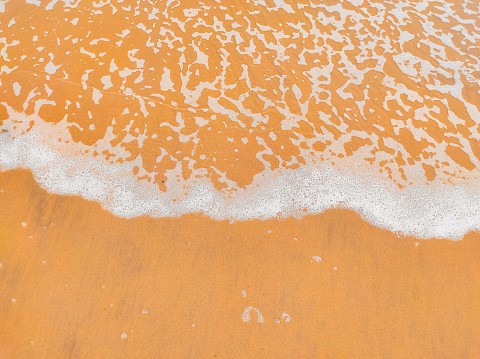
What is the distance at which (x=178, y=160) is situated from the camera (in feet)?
14.6

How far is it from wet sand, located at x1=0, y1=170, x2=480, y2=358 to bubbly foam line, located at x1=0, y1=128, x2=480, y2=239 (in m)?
0.15

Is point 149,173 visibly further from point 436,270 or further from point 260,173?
point 436,270

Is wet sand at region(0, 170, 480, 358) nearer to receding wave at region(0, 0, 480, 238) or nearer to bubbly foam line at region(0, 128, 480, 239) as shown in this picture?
bubbly foam line at region(0, 128, 480, 239)

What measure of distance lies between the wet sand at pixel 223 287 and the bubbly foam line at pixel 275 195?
15 cm

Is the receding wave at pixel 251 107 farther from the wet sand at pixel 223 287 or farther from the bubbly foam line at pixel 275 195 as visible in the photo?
the wet sand at pixel 223 287

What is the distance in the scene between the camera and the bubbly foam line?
406 centimetres

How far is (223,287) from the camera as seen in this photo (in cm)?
358

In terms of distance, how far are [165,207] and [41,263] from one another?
1.57m

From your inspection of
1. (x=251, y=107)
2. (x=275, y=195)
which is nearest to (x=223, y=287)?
(x=275, y=195)

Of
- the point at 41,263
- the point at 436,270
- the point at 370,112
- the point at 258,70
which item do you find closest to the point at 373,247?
the point at 436,270

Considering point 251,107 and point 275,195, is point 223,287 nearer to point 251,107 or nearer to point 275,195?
point 275,195

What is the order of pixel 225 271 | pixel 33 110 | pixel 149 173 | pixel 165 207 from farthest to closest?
pixel 33 110
pixel 149 173
pixel 165 207
pixel 225 271

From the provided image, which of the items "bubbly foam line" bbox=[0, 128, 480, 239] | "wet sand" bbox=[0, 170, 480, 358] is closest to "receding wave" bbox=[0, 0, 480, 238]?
"bubbly foam line" bbox=[0, 128, 480, 239]

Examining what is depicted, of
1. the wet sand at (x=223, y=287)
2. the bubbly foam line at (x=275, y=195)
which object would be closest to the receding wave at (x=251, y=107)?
the bubbly foam line at (x=275, y=195)
